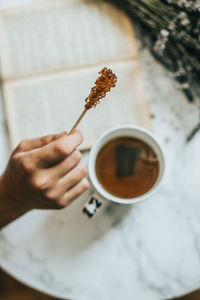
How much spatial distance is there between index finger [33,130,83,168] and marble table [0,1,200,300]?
8.8 inches

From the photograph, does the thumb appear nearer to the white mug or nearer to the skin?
the skin

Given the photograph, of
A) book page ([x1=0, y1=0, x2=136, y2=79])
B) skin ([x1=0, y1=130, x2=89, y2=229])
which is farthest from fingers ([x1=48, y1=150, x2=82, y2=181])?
book page ([x1=0, y1=0, x2=136, y2=79])

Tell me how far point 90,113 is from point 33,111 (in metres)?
0.13

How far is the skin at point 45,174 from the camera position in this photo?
57cm

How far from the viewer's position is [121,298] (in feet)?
→ 2.53

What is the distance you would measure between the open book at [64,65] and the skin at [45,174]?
16cm

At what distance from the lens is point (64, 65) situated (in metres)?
0.82

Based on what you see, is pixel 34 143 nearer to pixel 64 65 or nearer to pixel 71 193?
pixel 71 193

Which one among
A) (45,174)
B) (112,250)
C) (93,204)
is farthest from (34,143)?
(112,250)

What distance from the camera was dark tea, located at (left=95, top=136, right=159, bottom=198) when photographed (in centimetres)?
78

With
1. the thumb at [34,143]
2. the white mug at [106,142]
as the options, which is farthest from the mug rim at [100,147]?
the thumb at [34,143]

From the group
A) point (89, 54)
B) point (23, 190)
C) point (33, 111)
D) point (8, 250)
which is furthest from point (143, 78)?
point (8, 250)

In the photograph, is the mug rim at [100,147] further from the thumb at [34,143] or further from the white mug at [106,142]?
the thumb at [34,143]

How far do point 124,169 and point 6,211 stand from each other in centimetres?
27
